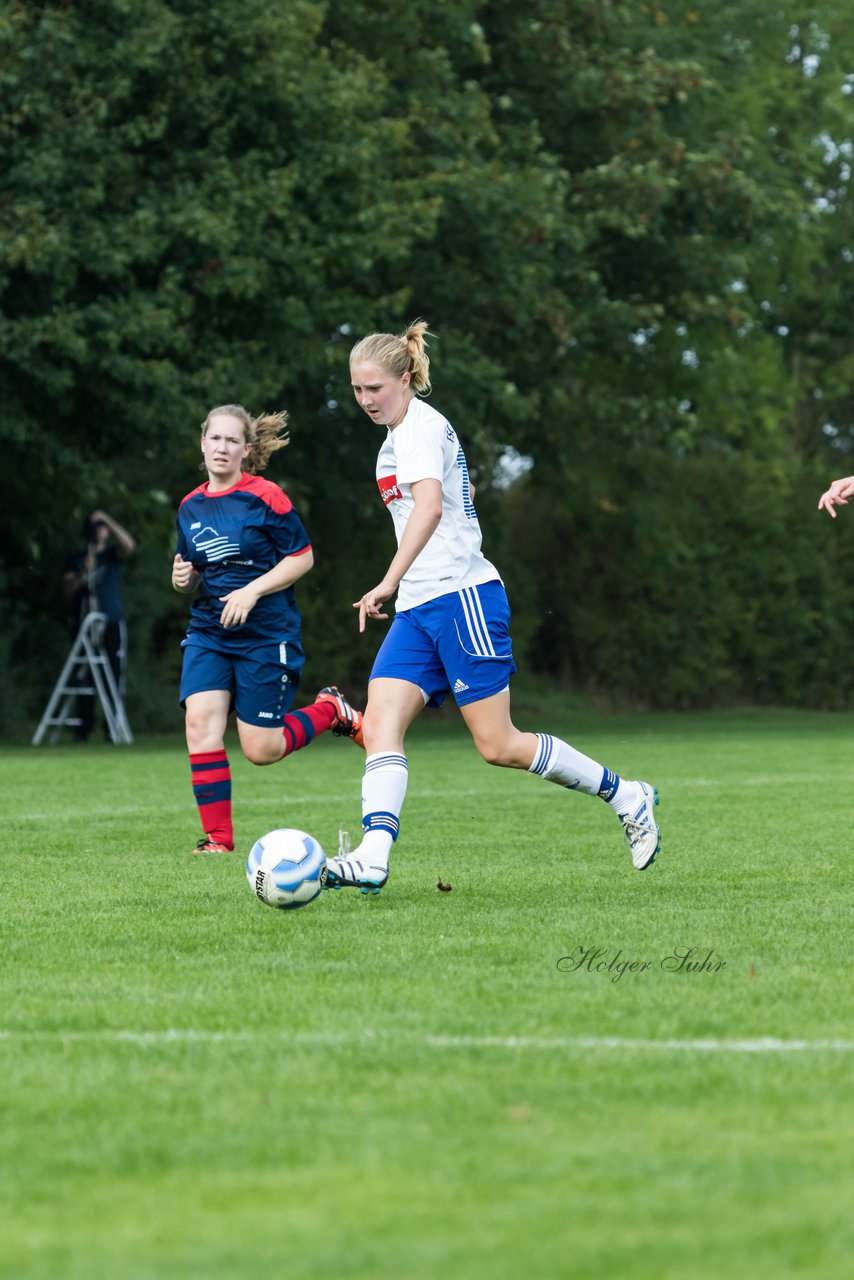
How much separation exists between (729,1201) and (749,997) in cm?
182

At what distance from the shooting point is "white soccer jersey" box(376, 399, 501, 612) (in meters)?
6.80

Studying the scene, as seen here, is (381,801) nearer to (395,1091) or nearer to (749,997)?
(749,997)

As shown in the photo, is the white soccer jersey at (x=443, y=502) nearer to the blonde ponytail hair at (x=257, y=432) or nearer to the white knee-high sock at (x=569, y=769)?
the white knee-high sock at (x=569, y=769)

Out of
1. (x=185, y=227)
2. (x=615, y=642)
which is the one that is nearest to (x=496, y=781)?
(x=185, y=227)

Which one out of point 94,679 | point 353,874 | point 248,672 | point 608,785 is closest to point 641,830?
point 608,785

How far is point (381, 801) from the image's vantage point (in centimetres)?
677

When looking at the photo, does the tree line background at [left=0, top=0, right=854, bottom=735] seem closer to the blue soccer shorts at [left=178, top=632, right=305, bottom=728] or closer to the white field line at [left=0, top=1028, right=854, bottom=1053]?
the blue soccer shorts at [left=178, top=632, right=305, bottom=728]

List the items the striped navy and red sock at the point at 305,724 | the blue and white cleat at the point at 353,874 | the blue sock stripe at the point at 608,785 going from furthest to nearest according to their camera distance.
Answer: the striped navy and red sock at the point at 305,724 < the blue sock stripe at the point at 608,785 < the blue and white cleat at the point at 353,874

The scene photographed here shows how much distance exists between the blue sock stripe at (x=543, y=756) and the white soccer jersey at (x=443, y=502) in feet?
2.10

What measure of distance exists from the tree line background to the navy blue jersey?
9.35m

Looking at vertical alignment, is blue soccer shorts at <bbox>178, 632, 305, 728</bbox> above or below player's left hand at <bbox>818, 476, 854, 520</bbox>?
below

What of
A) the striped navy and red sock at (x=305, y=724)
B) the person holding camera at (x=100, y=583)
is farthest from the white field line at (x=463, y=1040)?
the person holding camera at (x=100, y=583)

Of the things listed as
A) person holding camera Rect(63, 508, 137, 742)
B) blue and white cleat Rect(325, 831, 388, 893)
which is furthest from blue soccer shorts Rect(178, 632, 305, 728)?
person holding camera Rect(63, 508, 137, 742)

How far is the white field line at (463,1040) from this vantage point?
4.23 m
